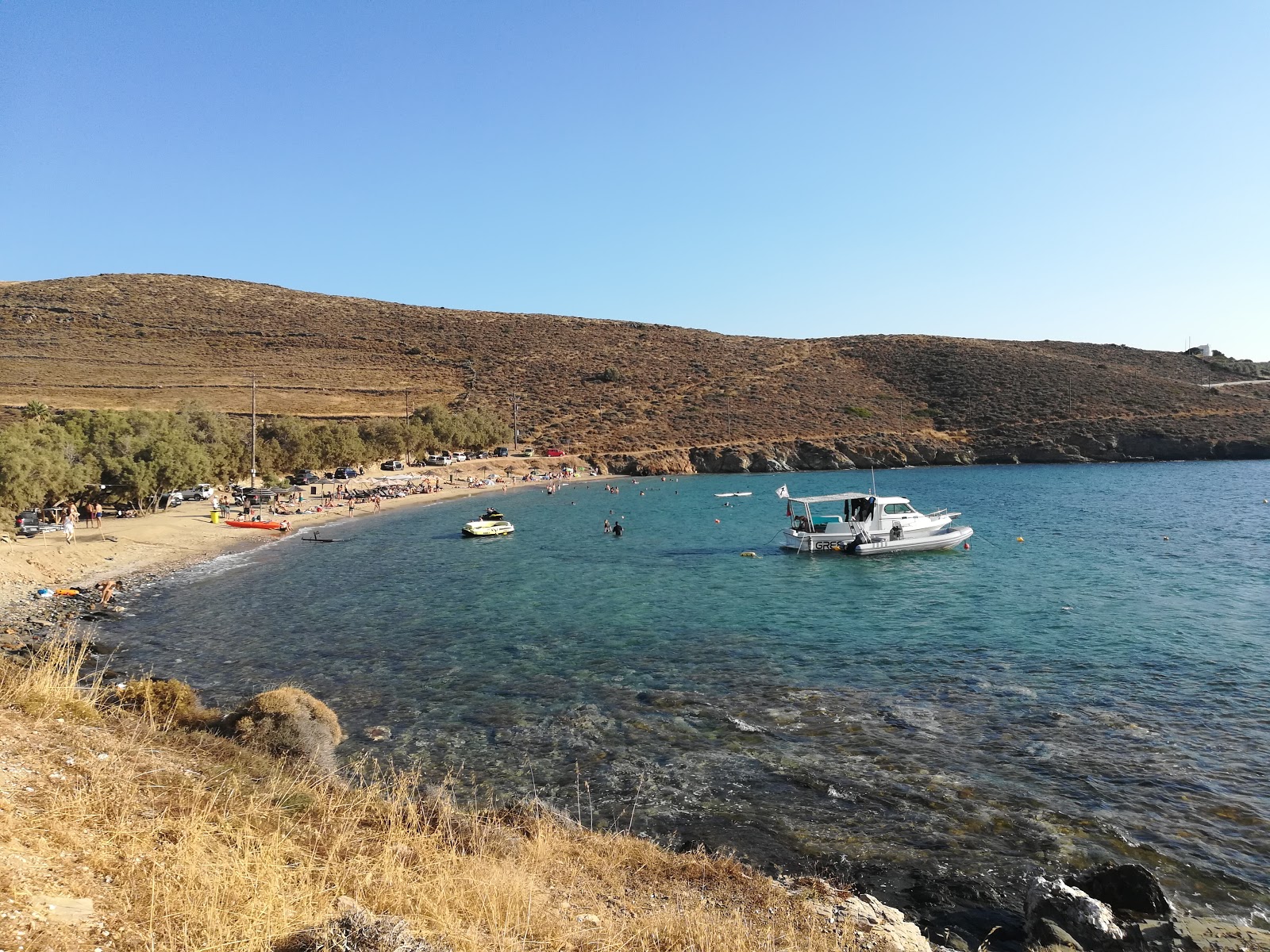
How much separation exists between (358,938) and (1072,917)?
7537 mm

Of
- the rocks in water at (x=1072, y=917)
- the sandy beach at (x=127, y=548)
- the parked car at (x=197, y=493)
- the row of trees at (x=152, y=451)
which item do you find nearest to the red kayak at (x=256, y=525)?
the sandy beach at (x=127, y=548)

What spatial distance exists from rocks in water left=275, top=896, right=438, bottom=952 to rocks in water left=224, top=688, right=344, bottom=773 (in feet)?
23.3

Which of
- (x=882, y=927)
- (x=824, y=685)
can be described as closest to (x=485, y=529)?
(x=824, y=685)

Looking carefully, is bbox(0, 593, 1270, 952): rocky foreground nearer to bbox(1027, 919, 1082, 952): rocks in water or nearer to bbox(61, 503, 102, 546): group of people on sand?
bbox(1027, 919, 1082, 952): rocks in water

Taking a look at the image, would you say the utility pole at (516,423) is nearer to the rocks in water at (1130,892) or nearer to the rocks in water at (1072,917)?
the rocks in water at (1130,892)

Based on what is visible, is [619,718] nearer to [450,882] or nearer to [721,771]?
[721,771]

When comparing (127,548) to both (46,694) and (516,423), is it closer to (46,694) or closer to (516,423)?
(46,694)

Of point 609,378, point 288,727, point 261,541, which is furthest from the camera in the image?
point 609,378

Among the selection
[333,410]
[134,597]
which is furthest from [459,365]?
[134,597]

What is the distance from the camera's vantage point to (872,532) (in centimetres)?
3872

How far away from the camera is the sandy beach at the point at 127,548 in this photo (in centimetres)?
2830

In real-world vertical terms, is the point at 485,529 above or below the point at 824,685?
below

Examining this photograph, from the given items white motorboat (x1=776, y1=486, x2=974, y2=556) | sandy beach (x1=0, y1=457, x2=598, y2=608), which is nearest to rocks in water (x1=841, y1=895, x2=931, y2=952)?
sandy beach (x1=0, y1=457, x2=598, y2=608)

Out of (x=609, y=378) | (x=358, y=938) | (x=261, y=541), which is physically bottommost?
(x=261, y=541)
